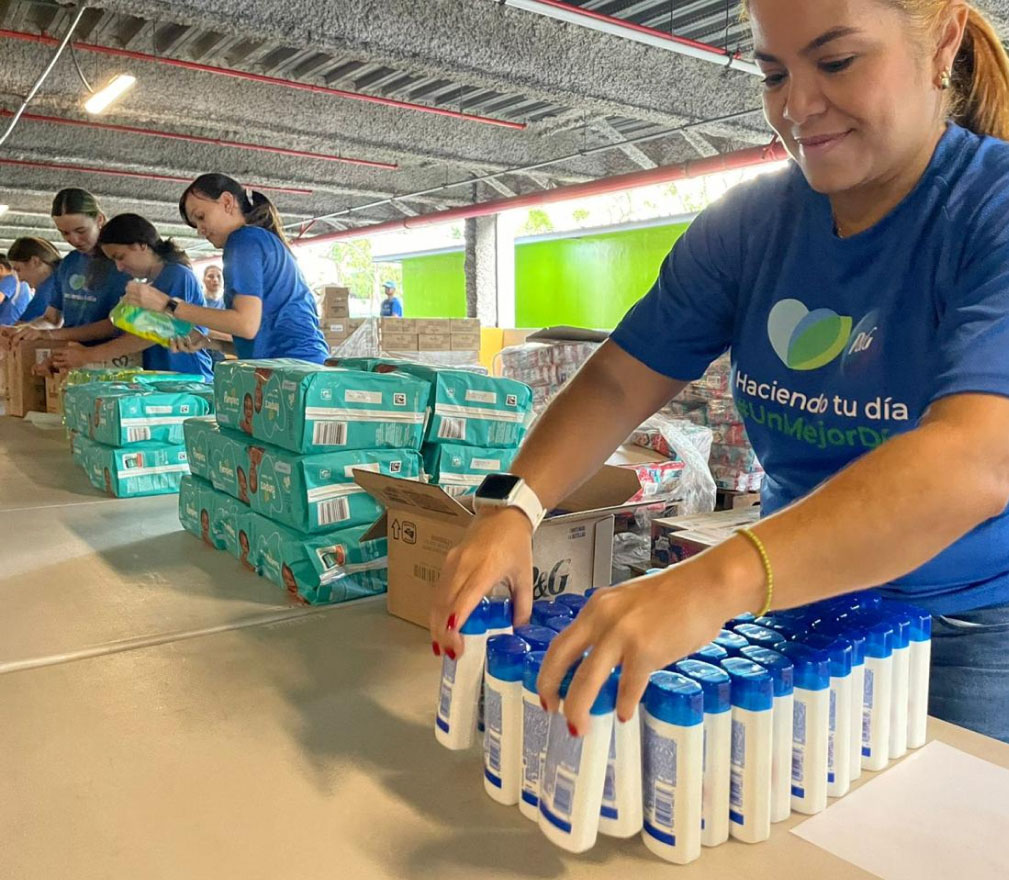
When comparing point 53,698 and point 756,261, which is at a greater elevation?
point 756,261

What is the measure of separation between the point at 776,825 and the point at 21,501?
241 centimetres

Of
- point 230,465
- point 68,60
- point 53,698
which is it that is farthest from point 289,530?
point 68,60

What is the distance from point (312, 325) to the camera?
112 inches

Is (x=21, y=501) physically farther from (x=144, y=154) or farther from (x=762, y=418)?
(x=144, y=154)

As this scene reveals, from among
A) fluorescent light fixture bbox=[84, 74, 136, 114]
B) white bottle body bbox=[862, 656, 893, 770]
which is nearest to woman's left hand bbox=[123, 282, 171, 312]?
white bottle body bbox=[862, 656, 893, 770]

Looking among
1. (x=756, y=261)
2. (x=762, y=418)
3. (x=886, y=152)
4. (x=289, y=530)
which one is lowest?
(x=289, y=530)

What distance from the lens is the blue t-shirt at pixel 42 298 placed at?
4836mm

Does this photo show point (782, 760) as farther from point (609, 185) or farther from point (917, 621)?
point (609, 185)

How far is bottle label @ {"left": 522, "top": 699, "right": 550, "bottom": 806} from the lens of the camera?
84cm

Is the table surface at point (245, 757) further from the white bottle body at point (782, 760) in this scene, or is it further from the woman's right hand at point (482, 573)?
the woman's right hand at point (482, 573)

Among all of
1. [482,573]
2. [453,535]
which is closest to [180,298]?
[453,535]

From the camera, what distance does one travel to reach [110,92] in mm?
5867

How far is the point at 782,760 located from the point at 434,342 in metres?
8.66

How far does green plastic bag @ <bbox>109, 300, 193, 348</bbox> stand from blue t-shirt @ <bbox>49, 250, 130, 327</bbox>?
3.74 ft
